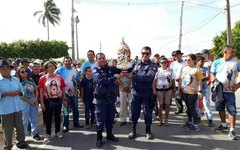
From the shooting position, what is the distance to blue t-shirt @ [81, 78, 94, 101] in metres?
8.17

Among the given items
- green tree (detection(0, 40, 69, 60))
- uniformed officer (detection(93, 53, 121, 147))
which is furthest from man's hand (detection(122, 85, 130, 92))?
green tree (detection(0, 40, 69, 60))

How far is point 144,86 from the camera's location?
22.6 ft

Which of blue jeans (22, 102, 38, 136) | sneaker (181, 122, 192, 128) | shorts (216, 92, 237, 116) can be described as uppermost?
shorts (216, 92, 237, 116)

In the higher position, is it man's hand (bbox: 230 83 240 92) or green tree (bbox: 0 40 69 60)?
green tree (bbox: 0 40 69 60)

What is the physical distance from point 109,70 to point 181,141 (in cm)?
217

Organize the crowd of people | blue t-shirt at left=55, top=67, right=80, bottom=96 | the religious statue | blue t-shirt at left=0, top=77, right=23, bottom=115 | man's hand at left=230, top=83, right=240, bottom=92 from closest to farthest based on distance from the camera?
blue t-shirt at left=0, top=77, right=23, bottom=115 < the crowd of people < man's hand at left=230, top=83, right=240, bottom=92 < the religious statue < blue t-shirt at left=55, top=67, right=80, bottom=96

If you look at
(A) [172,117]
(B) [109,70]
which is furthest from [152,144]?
(A) [172,117]

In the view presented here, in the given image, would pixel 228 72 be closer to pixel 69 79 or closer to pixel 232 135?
pixel 232 135

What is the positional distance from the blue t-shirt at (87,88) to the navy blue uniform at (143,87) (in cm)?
153

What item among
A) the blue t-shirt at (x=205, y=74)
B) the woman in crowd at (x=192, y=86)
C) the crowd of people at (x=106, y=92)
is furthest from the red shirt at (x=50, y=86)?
the blue t-shirt at (x=205, y=74)

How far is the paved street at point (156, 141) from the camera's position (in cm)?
629

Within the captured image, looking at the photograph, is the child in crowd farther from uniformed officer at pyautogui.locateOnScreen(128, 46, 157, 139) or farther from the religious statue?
uniformed officer at pyautogui.locateOnScreen(128, 46, 157, 139)

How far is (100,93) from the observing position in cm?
652

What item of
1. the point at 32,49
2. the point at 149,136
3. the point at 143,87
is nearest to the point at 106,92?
the point at 143,87
